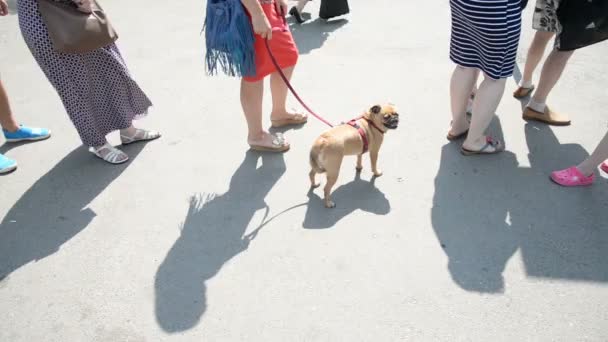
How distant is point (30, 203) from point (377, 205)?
2.59 m

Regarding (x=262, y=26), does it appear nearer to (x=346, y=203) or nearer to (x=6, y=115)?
(x=346, y=203)

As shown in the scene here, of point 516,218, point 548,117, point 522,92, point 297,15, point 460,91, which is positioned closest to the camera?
point 516,218

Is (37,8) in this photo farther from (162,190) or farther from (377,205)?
(377,205)

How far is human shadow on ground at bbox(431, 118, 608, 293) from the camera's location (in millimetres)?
2426

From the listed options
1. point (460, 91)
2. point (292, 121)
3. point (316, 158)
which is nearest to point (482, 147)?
point (460, 91)

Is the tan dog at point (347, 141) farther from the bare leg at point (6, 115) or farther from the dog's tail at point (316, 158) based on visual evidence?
the bare leg at point (6, 115)

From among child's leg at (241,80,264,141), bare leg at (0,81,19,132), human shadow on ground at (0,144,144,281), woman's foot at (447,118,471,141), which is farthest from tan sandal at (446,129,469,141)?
bare leg at (0,81,19,132)

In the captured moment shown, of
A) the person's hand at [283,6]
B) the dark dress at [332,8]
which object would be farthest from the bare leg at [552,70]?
the dark dress at [332,8]

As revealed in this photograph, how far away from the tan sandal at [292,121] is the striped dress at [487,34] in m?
1.39

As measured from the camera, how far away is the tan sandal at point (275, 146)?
3375mm

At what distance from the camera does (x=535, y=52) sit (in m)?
3.64

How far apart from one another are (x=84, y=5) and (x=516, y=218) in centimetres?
322

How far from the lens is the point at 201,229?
9.12ft

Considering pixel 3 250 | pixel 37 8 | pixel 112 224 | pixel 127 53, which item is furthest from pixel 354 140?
pixel 127 53
